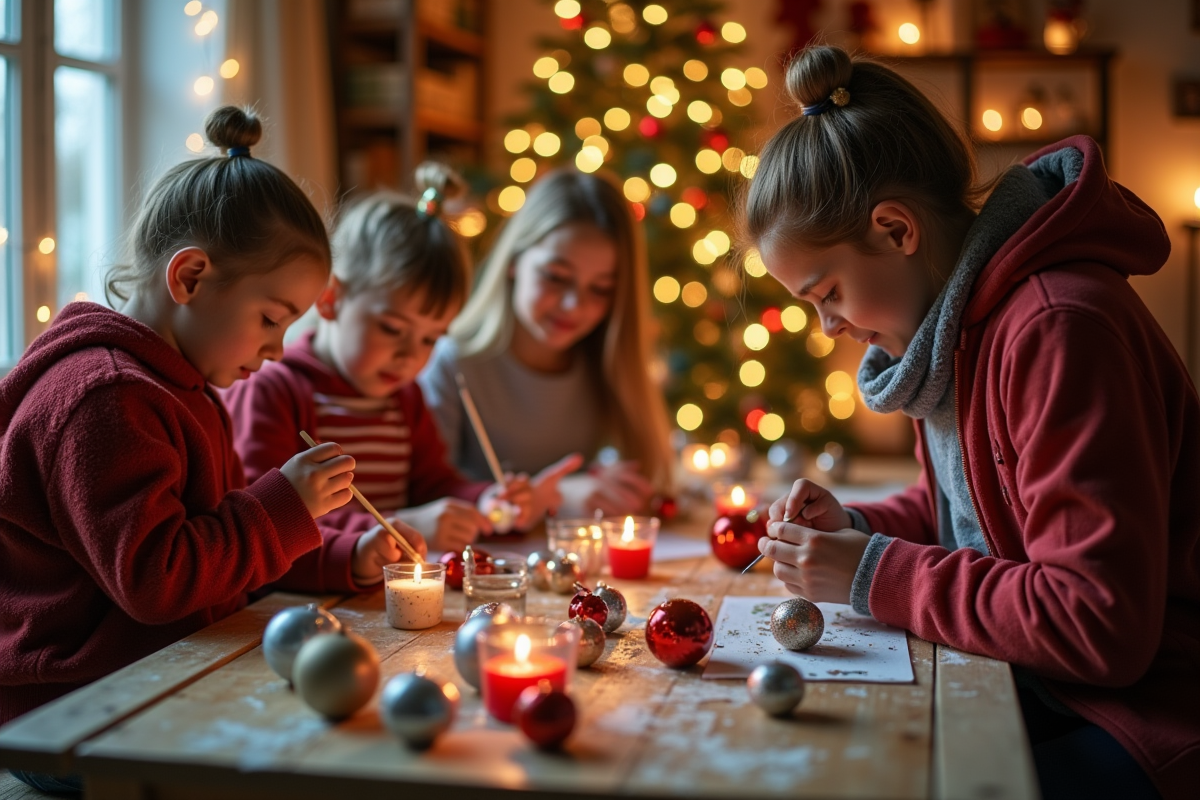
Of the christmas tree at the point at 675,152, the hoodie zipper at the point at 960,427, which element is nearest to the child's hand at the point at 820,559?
the hoodie zipper at the point at 960,427

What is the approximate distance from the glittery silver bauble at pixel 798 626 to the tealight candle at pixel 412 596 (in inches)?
16.8

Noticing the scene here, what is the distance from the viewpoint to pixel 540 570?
1591mm

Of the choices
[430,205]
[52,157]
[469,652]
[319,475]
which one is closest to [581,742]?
[469,652]

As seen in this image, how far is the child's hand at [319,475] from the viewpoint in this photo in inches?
54.0

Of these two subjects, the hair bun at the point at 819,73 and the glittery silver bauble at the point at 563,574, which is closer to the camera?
the hair bun at the point at 819,73

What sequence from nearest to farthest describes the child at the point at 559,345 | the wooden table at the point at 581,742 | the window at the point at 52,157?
1. the wooden table at the point at 581,742
2. the child at the point at 559,345
3. the window at the point at 52,157

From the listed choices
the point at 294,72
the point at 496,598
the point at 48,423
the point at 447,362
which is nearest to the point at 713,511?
the point at 447,362

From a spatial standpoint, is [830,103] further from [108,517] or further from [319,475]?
[108,517]

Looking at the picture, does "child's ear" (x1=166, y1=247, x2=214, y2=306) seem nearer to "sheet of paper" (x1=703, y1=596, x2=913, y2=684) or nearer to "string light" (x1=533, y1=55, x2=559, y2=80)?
"sheet of paper" (x1=703, y1=596, x2=913, y2=684)

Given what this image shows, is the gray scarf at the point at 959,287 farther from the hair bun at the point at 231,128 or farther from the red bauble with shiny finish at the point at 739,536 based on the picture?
the hair bun at the point at 231,128

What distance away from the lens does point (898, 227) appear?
1.40m

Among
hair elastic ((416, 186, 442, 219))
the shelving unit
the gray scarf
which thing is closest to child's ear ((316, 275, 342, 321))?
hair elastic ((416, 186, 442, 219))

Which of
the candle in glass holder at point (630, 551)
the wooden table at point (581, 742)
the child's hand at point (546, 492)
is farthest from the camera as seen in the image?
the child's hand at point (546, 492)

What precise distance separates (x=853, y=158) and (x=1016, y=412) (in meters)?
0.39
